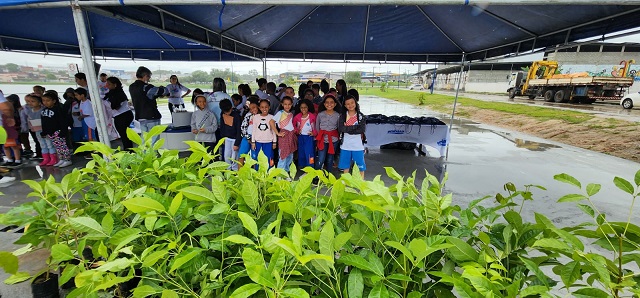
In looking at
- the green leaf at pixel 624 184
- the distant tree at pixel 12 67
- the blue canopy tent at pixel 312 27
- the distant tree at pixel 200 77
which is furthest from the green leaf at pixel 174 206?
the distant tree at pixel 200 77

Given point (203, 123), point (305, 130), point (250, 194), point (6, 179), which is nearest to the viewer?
point (250, 194)

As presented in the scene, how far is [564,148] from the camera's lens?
718cm

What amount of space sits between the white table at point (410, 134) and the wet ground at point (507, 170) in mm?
371

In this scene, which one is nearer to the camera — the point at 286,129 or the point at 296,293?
the point at 296,293

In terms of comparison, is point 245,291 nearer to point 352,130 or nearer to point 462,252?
point 462,252

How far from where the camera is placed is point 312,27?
20.0 feet

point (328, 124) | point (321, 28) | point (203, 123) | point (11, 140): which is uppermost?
point (321, 28)

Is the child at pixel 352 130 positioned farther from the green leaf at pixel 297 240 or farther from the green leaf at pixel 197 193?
the green leaf at pixel 297 240

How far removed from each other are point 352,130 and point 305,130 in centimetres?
81

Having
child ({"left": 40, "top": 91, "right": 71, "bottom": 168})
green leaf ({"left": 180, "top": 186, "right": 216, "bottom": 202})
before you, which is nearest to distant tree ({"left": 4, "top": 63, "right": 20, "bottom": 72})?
child ({"left": 40, "top": 91, "right": 71, "bottom": 168})

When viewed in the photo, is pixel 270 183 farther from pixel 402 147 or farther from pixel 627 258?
pixel 402 147

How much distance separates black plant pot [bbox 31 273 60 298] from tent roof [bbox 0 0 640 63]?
7.57 ft

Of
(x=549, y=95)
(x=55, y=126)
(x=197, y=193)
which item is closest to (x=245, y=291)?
(x=197, y=193)

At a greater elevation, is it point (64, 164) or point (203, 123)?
point (203, 123)
